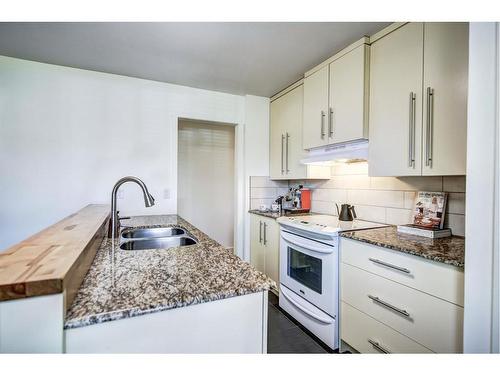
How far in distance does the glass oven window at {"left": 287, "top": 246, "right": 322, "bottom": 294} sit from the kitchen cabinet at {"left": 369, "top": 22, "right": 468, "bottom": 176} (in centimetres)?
81

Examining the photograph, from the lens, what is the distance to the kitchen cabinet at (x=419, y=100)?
1.33m

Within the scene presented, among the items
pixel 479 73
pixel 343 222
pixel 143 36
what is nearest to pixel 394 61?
pixel 479 73

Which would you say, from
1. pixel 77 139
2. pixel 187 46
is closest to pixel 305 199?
pixel 187 46

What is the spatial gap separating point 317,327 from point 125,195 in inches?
82.6

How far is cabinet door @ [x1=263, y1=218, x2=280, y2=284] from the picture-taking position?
2.47 m

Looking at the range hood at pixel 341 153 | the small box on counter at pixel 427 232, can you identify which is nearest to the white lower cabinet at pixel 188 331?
the small box on counter at pixel 427 232

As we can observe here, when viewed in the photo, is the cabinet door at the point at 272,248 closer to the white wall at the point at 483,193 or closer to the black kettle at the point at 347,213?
the black kettle at the point at 347,213

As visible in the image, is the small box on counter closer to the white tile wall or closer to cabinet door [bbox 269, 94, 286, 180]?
the white tile wall

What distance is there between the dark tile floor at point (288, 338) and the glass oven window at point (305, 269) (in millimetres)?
370

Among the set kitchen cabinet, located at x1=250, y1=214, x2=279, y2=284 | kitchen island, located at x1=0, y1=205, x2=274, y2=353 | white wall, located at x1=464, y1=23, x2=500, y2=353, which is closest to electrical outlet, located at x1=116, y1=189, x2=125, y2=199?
kitchen cabinet, located at x1=250, y1=214, x2=279, y2=284

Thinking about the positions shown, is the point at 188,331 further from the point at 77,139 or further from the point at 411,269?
the point at 77,139

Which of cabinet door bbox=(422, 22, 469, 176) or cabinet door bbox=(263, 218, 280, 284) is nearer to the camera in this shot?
cabinet door bbox=(422, 22, 469, 176)
